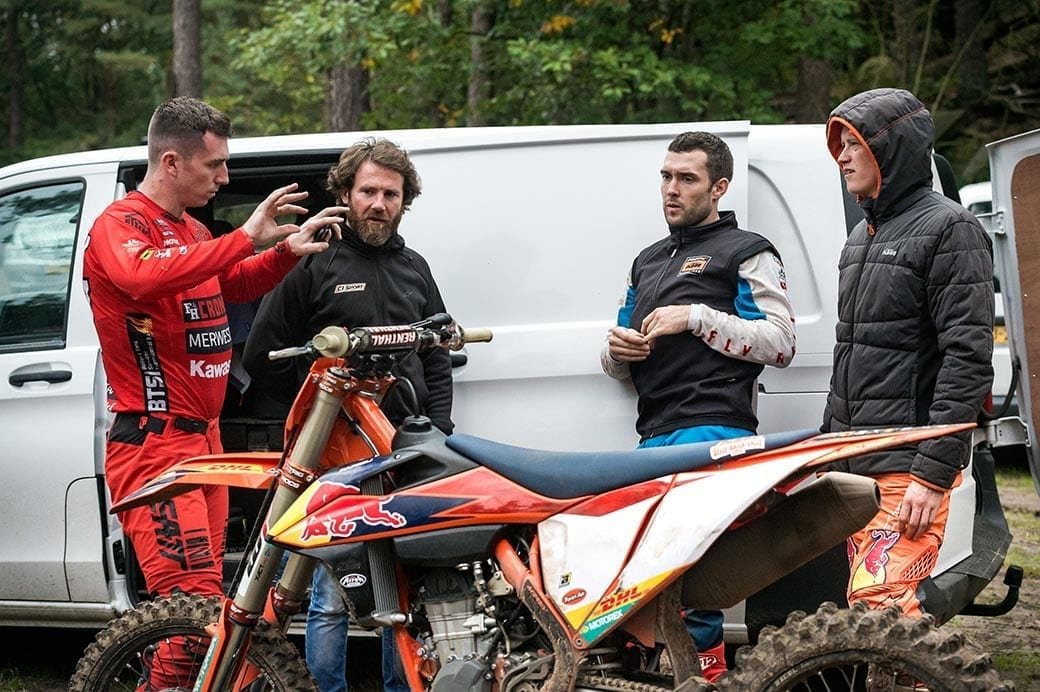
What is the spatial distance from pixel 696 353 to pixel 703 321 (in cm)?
12

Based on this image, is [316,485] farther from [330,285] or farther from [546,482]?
Answer: [330,285]

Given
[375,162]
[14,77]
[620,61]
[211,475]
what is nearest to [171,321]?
[211,475]

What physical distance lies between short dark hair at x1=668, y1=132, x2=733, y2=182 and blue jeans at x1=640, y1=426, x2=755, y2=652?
780mm

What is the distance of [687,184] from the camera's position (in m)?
3.79

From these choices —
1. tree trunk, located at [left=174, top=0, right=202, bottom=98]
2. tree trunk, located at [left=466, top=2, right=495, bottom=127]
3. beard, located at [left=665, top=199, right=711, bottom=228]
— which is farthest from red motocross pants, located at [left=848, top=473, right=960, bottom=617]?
tree trunk, located at [left=174, top=0, right=202, bottom=98]

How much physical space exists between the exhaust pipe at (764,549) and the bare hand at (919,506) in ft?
1.09

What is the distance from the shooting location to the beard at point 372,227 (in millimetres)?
3748

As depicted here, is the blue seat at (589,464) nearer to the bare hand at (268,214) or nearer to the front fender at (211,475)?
the front fender at (211,475)

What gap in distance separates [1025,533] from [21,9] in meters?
23.7

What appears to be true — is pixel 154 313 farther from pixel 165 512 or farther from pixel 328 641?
pixel 328 641

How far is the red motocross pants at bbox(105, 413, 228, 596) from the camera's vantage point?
3443mm

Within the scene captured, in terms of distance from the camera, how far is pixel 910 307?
3.17 meters

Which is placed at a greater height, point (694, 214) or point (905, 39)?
point (905, 39)

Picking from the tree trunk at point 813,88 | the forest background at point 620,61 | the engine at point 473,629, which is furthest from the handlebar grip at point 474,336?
the tree trunk at point 813,88
